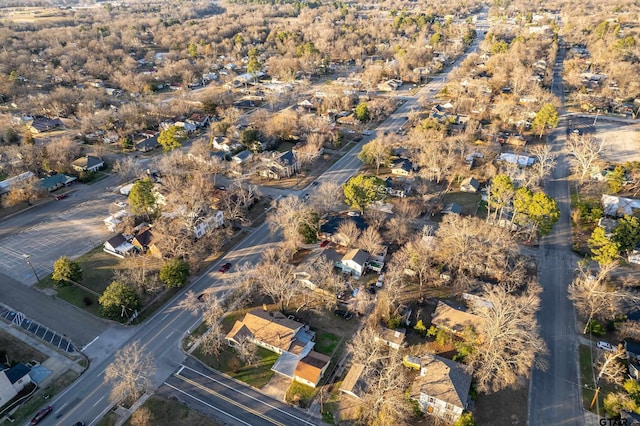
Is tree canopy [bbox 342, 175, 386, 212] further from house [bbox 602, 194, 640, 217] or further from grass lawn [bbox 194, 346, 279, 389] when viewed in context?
house [bbox 602, 194, 640, 217]

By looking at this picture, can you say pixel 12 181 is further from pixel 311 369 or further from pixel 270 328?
pixel 311 369

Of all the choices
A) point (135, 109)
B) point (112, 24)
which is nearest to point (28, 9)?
point (112, 24)

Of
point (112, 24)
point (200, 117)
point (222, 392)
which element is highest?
point (112, 24)

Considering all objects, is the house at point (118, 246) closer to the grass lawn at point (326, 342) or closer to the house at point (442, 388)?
A: the grass lawn at point (326, 342)

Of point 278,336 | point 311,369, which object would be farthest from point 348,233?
point 311,369

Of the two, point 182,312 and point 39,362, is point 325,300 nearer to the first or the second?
point 182,312

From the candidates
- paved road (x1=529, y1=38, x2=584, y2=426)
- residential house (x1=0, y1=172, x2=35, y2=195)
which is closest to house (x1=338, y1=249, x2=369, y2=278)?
paved road (x1=529, y1=38, x2=584, y2=426)
